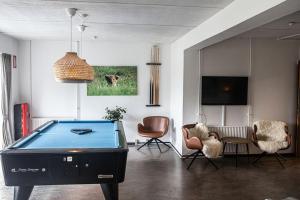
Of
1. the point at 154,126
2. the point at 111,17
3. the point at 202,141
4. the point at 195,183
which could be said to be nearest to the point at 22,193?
the point at 195,183

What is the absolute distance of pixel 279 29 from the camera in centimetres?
516

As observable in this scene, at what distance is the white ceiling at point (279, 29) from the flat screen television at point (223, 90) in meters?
0.97

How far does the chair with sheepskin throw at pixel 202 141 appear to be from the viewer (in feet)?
16.9

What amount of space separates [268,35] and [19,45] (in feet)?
18.2

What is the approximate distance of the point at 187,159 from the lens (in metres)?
5.94

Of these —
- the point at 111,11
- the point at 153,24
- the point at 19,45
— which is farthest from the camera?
the point at 19,45

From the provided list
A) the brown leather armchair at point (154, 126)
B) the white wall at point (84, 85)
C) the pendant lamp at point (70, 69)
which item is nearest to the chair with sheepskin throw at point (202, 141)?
the brown leather armchair at point (154, 126)

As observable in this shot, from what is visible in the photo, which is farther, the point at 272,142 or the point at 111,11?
the point at 272,142

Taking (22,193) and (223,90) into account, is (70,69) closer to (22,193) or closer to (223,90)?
(22,193)

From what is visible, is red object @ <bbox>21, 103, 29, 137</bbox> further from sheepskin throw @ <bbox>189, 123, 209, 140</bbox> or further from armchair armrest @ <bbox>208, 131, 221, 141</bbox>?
armchair armrest @ <bbox>208, 131, 221, 141</bbox>

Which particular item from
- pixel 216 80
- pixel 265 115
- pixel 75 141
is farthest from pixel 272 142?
pixel 75 141

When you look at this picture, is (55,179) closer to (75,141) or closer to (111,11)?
(75,141)

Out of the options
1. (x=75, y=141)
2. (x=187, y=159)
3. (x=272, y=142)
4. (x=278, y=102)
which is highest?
(x=278, y=102)

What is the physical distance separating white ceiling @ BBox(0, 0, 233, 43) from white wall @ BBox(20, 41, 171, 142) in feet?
2.54
